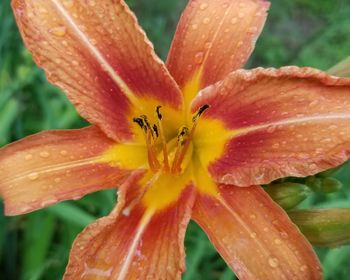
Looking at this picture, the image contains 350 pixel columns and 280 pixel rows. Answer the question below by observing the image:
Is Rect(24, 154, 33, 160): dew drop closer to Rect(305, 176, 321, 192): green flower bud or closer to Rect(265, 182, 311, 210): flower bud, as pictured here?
Rect(265, 182, 311, 210): flower bud

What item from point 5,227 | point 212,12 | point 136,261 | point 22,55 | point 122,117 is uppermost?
point 22,55

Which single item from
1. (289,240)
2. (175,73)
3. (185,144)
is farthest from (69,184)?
(289,240)

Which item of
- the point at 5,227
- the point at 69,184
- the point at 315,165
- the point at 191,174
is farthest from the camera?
the point at 5,227

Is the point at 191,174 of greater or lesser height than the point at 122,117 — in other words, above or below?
below

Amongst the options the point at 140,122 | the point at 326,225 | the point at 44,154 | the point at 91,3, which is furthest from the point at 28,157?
the point at 326,225

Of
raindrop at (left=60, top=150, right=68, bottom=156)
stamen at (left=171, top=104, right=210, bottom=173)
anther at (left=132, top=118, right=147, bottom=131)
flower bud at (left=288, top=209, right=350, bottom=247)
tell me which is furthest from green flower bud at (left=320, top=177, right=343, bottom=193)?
raindrop at (left=60, top=150, right=68, bottom=156)

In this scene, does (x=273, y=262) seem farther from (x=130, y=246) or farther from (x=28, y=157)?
(x=28, y=157)

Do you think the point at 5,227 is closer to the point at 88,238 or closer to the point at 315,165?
the point at 88,238
